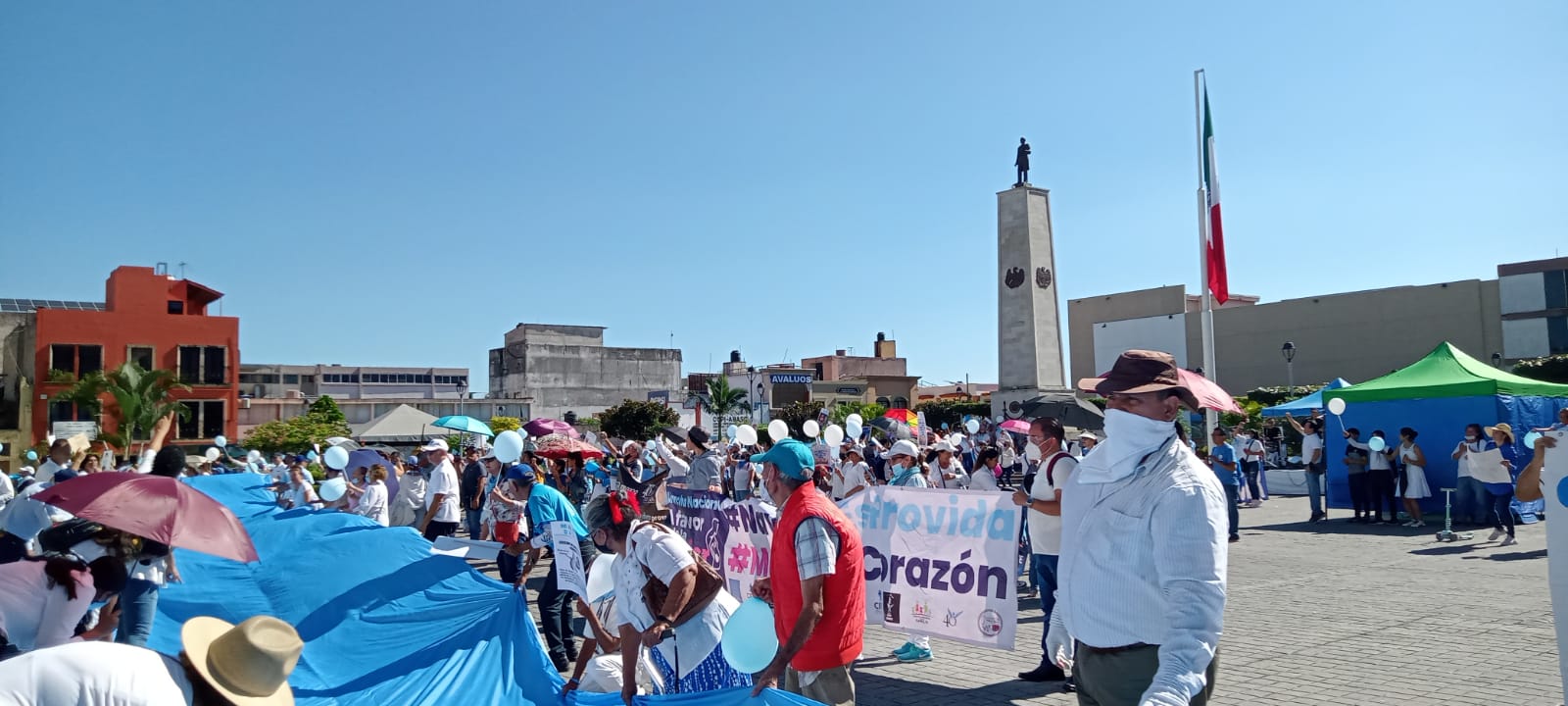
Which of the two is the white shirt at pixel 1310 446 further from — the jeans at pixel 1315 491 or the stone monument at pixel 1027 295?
the stone monument at pixel 1027 295

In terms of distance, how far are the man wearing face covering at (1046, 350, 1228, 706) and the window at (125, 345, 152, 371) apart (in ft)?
198

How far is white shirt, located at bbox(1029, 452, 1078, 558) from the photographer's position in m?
7.31

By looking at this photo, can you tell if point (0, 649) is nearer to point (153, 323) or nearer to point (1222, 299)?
point (1222, 299)

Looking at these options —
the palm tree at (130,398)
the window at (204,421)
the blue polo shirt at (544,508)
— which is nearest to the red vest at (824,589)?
the blue polo shirt at (544,508)

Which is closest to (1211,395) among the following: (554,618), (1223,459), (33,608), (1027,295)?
(554,618)

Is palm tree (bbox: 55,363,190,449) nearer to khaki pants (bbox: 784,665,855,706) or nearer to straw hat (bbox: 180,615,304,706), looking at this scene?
khaki pants (bbox: 784,665,855,706)

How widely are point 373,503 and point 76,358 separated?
50.5 metres

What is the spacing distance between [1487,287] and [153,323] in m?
73.5

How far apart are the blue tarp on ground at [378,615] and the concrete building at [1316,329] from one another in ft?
157

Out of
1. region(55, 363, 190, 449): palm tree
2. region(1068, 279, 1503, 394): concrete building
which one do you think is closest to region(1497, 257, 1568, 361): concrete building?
region(1068, 279, 1503, 394): concrete building

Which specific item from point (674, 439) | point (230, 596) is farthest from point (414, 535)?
point (674, 439)

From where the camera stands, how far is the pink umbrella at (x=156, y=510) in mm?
5160

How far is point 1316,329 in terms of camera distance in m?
62.4

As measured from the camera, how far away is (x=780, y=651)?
4.46 m
